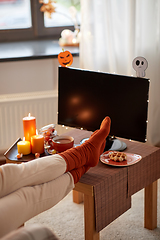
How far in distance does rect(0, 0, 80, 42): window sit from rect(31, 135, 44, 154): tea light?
1415 mm

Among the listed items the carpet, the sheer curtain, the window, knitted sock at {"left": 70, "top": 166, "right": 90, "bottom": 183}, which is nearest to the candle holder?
knitted sock at {"left": 70, "top": 166, "right": 90, "bottom": 183}

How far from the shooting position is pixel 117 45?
8.60 feet

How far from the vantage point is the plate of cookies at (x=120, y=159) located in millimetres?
1646

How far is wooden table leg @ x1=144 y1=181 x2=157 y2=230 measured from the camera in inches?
73.7

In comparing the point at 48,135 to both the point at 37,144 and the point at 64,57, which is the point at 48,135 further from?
the point at 64,57

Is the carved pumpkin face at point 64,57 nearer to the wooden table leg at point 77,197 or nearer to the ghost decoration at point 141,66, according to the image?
the ghost decoration at point 141,66

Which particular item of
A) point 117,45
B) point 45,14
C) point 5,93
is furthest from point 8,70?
point 117,45

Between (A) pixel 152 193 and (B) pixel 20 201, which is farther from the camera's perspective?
(A) pixel 152 193

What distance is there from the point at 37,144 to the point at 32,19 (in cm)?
152

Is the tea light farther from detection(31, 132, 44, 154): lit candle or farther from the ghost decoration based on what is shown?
the ghost decoration

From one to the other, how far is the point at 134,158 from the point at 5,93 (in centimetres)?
130

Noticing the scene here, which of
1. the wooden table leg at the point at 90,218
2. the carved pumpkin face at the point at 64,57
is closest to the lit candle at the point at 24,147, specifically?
the wooden table leg at the point at 90,218

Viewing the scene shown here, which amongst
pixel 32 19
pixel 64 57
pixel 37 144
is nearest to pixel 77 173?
pixel 37 144

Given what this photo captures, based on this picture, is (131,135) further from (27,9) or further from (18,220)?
(27,9)
